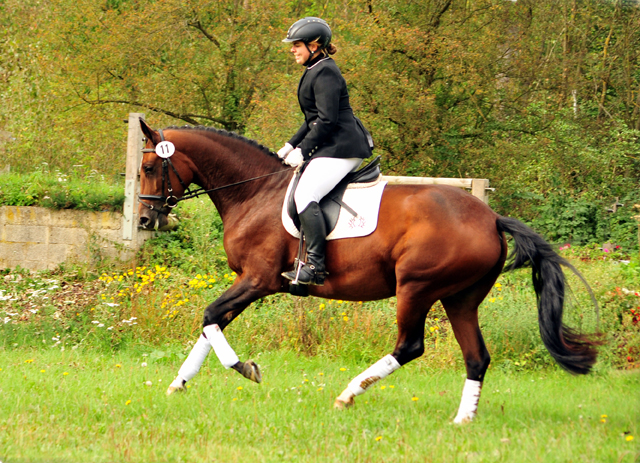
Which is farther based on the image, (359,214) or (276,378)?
(276,378)

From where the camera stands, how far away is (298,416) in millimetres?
5613

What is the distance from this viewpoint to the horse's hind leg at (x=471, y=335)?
18.5ft

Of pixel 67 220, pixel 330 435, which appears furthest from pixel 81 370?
pixel 67 220

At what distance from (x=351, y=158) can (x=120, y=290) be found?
4951 millimetres

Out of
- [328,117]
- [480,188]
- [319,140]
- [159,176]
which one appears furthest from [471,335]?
[480,188]

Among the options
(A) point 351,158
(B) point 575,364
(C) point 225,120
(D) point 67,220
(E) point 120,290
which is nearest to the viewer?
(B) point 575,364

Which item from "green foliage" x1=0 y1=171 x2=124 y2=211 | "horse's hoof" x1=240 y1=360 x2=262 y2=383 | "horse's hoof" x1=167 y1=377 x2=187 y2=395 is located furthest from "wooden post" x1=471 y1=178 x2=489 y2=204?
"green foliage" x1=0 y1=171 x2=124 y2=211

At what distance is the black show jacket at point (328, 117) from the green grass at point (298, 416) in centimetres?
228

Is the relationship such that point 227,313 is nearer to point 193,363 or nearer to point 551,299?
point 193,363

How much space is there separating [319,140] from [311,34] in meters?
0.95

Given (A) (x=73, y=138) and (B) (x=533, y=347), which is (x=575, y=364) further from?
(A) (x=73, y=138)

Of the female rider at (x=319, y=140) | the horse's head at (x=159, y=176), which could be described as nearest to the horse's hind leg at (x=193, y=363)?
the female rider at (x=319, y=140)

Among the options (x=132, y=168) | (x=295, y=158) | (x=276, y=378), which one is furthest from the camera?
(x=132, y=168)

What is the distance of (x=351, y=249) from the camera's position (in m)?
5.75
